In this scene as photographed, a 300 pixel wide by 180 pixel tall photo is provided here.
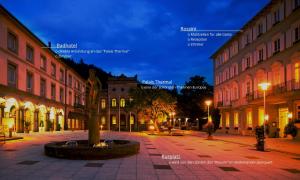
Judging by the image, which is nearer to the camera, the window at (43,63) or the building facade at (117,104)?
the window at (43,63)

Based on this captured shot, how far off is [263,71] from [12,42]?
2681 cm

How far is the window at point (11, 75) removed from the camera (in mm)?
31047

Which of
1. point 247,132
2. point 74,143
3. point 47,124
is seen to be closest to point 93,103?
point 74,143

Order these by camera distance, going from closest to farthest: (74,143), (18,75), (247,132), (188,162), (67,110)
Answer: (188,162), (74,143), (18,75), (247,132), (67,110)

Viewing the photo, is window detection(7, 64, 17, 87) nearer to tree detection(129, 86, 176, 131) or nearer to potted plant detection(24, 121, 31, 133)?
potted plant detection(24, 121, 31, 133)

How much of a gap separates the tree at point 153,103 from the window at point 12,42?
58.3 ft

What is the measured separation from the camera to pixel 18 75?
33062mm

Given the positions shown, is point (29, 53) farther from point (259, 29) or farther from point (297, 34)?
point (297, 34)

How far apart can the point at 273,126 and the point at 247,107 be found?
751 cm

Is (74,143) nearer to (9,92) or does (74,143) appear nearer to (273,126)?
(9,92)

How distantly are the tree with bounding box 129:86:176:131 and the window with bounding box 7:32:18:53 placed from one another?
17758mm

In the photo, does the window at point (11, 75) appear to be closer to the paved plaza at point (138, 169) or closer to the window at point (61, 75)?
the window at point (61, 75)

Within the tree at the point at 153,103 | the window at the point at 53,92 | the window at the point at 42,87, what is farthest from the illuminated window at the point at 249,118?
the window at the point at 53,92

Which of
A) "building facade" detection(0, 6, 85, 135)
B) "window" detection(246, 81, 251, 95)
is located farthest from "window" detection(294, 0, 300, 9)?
"building facade" detection(0, 6, 85, 135)
